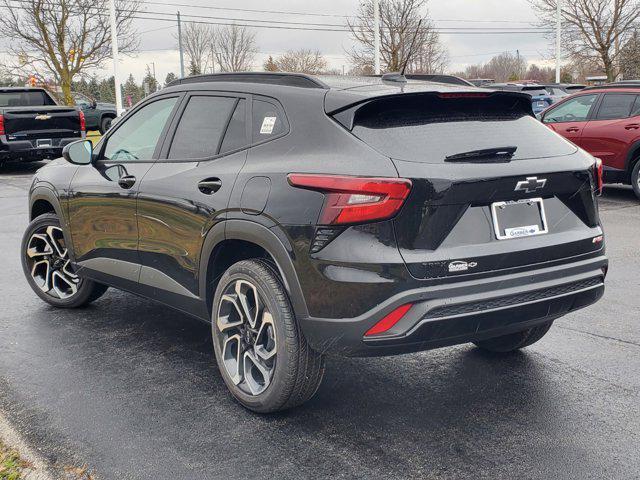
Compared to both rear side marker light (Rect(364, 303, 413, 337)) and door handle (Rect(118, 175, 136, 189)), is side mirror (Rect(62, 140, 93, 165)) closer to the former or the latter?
door handle (Rect(118, 175, 136, 189))

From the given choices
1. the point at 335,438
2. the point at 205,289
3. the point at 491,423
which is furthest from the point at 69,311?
the point at 491,423

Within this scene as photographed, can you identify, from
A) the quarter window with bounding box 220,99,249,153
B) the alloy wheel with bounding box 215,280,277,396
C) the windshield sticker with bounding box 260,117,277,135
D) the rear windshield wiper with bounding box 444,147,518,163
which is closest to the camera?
the rear windshield wiper with bounding box 444,147,518,163

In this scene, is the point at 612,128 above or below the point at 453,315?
above

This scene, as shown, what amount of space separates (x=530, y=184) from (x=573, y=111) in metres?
9.39

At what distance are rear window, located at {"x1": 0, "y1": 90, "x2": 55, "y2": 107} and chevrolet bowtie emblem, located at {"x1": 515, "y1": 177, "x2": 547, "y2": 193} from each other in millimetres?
17052

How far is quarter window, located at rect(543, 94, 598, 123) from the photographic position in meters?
11.7

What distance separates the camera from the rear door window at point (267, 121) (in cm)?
370

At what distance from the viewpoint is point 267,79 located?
13.3ft

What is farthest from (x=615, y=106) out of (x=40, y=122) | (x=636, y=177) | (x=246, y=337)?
(x=40, y=122)

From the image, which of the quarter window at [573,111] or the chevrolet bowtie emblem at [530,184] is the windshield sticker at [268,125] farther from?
the quarter window at [573,111]

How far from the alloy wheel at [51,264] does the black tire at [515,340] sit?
3.22m

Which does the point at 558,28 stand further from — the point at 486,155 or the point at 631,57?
the point at 486,155

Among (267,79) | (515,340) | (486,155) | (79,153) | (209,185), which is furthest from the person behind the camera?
(79,153)

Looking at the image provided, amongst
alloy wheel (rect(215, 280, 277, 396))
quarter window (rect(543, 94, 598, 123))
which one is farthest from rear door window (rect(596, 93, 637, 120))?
→ alloy wheel (rect(215, 280, 277, 396))
